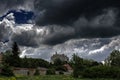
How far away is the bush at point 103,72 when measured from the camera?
69250 millimetres

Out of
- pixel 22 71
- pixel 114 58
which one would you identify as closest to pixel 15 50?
pixel 22 71

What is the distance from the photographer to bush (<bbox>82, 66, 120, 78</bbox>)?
6925cm

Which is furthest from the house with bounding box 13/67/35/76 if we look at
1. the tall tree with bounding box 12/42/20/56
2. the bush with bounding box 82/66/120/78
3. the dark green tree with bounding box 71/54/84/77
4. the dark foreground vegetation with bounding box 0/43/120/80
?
the bush with bounding box 82/66/120/78

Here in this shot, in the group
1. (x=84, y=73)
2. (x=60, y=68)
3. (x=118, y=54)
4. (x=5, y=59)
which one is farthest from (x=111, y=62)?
(x=84, y=73)

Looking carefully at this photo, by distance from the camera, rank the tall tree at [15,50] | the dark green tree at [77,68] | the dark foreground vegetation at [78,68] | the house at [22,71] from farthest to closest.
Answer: the tall tree at [15,50]
the house at [22,71]
the dark green tree at [77,68]
the dark foreground vegetation at [78,68]

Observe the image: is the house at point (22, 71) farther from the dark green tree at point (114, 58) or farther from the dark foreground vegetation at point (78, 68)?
the dark green tree at point (114, 58)

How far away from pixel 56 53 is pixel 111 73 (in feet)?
413

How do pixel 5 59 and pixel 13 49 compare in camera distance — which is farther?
pixel 13 49

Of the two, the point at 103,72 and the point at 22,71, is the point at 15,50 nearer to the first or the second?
the point at 22,71

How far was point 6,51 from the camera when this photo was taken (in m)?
144

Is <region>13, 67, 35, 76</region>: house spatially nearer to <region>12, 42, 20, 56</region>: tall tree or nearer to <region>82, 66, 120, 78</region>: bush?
<region>12, 42, 20, 56</region>: tall tree

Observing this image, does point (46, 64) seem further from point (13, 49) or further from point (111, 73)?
point (111, 73)

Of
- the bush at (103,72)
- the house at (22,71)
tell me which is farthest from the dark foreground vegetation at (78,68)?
the house at (22,71)

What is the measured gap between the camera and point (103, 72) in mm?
71188
